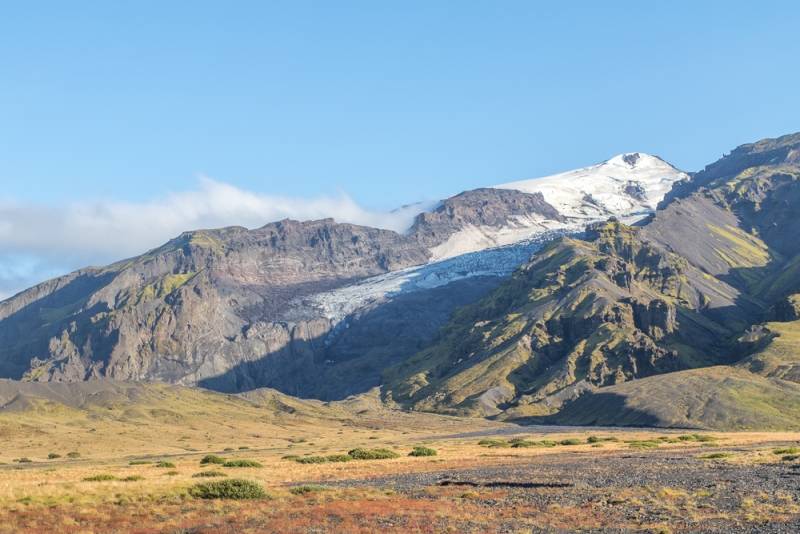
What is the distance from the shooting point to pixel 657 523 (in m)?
42.8

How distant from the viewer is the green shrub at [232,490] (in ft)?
187

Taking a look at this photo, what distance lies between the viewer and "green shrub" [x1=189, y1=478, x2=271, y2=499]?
5712 centimetres

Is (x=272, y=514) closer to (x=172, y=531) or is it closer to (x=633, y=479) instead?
(x=172, y=531)

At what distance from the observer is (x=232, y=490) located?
5731cm

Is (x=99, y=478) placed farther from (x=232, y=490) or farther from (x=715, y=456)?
(x=715, y=456)

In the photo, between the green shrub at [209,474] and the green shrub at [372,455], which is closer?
the green shrub at [209,474]

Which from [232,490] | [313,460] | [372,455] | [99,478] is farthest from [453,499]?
[372,455]

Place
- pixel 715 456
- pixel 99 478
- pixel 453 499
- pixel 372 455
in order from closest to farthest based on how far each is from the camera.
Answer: pixel 453 499 < pixel 99 478 < pixel 715 456 < pixel 372 455

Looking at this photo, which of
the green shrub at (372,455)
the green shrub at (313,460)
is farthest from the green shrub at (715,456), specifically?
the green shrub at (313,460)

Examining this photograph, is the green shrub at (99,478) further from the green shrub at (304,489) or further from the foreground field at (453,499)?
the green shrub at (304,489)

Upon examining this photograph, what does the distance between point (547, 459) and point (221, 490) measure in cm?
4372

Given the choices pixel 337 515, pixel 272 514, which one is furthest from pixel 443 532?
pixel 272 514

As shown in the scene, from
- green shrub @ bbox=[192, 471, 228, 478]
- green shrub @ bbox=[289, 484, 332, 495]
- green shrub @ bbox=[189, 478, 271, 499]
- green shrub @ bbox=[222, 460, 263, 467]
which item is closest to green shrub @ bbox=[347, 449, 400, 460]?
green shrub @ bbox=[222, 460, 263, 467]

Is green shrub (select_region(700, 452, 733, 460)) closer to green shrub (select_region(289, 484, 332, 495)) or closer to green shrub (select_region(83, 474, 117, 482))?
green shrub (select_region(289, 484, 332, 495))
